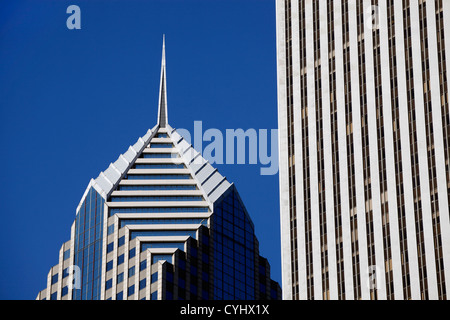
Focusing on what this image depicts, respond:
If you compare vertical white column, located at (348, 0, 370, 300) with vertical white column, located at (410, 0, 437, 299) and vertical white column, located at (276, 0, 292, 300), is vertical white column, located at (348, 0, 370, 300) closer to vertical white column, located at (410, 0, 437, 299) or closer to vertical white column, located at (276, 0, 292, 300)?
vertical white column, located at (410, 0, 437, 299)

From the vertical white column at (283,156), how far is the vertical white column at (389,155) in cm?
1650

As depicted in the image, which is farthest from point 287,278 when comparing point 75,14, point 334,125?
point 75,14

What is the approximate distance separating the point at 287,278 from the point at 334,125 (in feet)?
70.0

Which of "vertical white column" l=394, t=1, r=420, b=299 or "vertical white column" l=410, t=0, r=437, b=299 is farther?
"vertical white column" l=394, t=1, r=420, b=299

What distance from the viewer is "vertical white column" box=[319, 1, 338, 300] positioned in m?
152

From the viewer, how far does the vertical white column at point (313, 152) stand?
153750 mm

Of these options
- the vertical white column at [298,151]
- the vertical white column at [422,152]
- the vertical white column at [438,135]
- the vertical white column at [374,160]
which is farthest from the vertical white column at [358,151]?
the vertical white column at [438,135]

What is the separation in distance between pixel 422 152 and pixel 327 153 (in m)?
14.5

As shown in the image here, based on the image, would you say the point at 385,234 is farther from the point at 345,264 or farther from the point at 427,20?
the point at 427,20

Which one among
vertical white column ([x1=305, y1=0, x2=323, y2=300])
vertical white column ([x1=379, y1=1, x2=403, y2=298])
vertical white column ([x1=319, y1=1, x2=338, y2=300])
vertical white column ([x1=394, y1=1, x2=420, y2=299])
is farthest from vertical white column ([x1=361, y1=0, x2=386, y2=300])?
vertical white column ([x1=305, y1=0, x2=323, y2=300])

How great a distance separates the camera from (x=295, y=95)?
165625mm

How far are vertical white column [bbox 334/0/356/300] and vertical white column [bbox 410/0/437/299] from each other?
10.1m

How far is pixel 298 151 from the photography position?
162 metres
